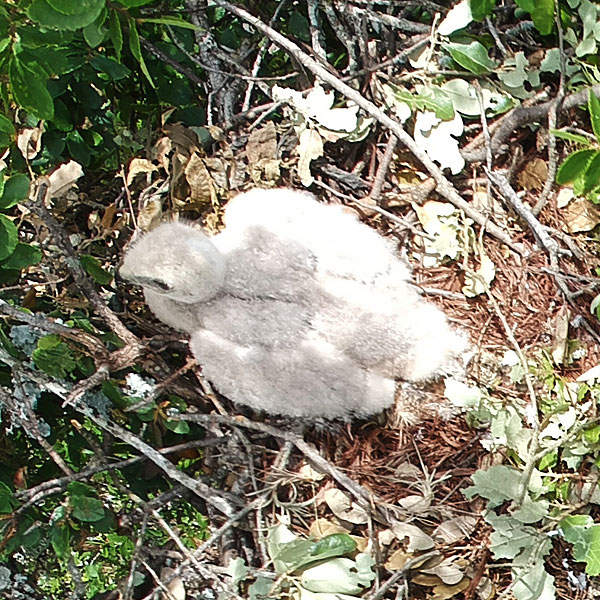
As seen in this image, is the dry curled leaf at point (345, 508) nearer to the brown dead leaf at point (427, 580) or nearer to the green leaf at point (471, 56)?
the brown dead leaf at point (427, 580)

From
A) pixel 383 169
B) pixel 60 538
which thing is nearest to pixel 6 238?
pixel 60 538

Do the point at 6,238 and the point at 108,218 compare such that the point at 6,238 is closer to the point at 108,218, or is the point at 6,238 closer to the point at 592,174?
the point at 108,218

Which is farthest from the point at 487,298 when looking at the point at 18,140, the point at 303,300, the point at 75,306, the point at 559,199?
the point at 18,140

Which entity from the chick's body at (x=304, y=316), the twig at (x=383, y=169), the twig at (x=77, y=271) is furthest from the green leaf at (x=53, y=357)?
the twig at (x=383, y=169)

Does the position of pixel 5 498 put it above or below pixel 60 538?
above

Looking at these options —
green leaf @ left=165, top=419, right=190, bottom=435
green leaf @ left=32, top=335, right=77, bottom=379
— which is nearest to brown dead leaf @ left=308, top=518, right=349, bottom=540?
green leaf @ left=165, top=419, right=190, bottom=435

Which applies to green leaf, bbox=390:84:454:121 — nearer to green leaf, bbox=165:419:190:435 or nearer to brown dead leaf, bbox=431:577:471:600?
green leaf, bbox=165:419:190:435

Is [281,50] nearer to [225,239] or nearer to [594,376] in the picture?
[225,239]
